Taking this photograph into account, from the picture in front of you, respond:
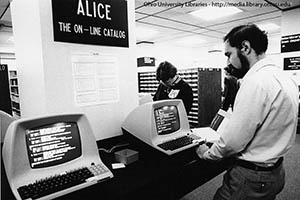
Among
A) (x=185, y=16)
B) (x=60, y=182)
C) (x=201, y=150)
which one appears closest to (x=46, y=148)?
(x=60, y=182)

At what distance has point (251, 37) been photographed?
1120mm

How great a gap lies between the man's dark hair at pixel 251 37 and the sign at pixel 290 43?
3763 millimetres

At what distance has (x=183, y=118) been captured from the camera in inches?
59.7

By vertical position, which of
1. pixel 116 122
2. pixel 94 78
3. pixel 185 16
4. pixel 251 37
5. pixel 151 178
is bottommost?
pixel 151 178

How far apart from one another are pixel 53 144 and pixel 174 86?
1.87m

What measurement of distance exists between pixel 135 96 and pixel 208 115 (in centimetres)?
314

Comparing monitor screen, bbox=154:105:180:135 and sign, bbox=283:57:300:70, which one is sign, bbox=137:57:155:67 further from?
monitor screen, bbox=154:105:180:135

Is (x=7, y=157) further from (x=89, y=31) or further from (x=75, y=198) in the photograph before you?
(x=89, y=31)

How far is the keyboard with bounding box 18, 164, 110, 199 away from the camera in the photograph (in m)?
0.81

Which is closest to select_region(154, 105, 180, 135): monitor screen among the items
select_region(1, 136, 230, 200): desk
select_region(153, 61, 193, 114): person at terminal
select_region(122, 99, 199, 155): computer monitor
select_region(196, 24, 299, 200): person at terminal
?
select_region(122, 99, 199, 155): computer monitor

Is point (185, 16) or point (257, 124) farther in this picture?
point (185, 16)

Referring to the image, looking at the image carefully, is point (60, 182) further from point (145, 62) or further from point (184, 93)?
point (145, 62)

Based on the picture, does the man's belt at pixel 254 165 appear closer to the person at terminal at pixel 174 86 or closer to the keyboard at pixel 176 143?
the keyboard at pixel 176 143

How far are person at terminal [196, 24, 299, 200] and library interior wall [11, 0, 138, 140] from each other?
2.61 ft
